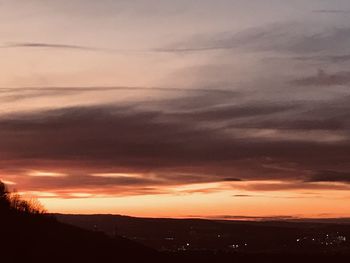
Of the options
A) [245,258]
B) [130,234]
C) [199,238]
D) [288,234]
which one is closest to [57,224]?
[245,258]

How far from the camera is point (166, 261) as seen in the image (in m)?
44.8

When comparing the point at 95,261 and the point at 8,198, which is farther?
the point at 8,198

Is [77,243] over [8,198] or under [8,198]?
under

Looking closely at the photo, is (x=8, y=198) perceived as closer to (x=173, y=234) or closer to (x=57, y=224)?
(x=57, y=224)

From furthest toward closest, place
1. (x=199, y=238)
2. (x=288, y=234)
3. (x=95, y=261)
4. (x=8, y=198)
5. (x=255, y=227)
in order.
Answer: (x=255, y=227)
(x=288, y=234)
(x=199, y=238)
(x=8, y=198)
(x=95, y=261)

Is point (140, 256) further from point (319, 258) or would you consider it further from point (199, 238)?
point (199, 238)

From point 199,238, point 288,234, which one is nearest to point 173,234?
point 199,238

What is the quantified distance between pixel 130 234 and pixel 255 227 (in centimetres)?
4460

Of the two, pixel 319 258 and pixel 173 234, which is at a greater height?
pixel 173 234

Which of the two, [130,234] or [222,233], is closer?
[130,234]

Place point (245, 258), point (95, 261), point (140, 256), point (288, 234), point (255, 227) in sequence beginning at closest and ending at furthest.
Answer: point (95, 261) → point (140, 256) → point (245, 258) → point (288, 234) → point (255, 227)

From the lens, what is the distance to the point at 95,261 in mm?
37031

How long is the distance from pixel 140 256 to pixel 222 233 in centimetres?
12610

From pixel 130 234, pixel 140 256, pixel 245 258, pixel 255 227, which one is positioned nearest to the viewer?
pixel 140 256
